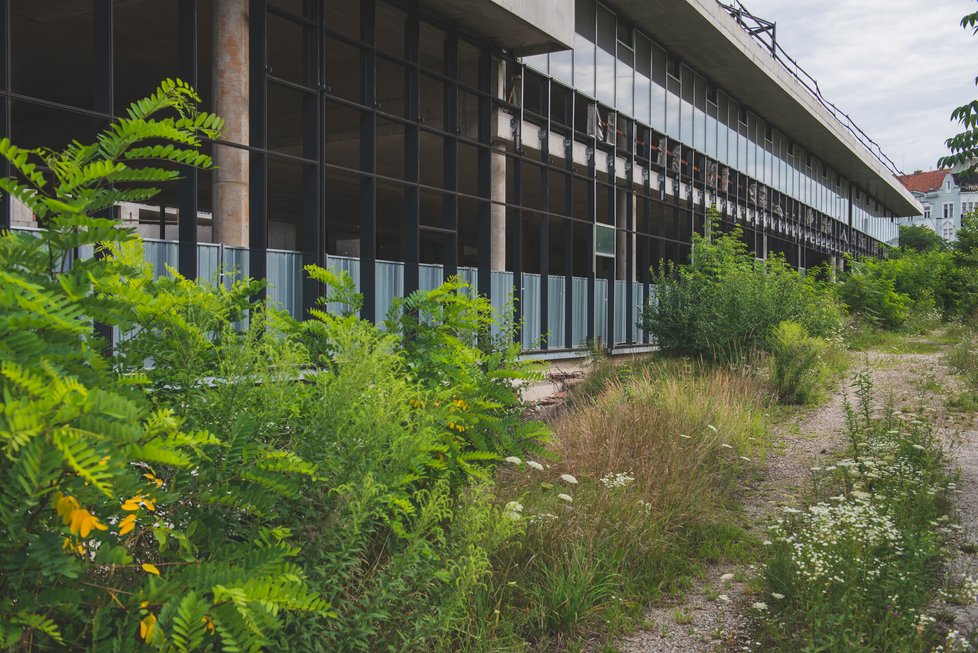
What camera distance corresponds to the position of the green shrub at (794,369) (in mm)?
11742

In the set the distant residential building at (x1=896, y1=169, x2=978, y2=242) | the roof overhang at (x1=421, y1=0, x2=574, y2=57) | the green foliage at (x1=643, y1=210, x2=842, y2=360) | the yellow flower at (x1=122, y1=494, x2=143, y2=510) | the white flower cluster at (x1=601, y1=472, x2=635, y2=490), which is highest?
the distant residential building at (x1=896, y1=169, x2=978, y2=242)

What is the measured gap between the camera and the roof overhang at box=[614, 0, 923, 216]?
19.4 m

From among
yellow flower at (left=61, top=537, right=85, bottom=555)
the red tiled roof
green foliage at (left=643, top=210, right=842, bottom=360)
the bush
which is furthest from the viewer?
the red tiled roof

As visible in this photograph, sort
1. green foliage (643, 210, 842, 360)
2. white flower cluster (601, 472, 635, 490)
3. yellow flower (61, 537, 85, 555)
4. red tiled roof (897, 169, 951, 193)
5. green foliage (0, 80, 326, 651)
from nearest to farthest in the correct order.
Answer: green foliage (0, 80, 326, 651)
yellow flower (61, 537, 85, 555)
white flower cluster (601, 472, 635, 490)
green foliage (643, 210, 842, 360)
red tiled roof (897, 169, 951, 193)

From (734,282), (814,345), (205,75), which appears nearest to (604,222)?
(734,282)

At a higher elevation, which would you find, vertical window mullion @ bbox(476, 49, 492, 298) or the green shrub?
vertical window mullion @ bbox(476, 49, 492, 298)

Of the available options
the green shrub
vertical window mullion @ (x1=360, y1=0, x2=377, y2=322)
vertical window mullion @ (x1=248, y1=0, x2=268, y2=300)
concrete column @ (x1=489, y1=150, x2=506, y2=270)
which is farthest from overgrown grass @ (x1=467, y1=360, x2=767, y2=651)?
concrete column @ (x1=489, y1=150, x2=506, y2=270)

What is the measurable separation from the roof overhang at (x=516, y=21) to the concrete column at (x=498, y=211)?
195 cm

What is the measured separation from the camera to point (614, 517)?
5453 mm

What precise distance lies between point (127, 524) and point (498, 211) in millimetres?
13155

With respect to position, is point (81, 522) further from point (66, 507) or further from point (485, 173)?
point (485, 173)

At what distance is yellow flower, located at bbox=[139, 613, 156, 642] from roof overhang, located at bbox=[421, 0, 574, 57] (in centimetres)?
1158

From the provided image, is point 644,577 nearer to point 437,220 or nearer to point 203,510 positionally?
point 203,510

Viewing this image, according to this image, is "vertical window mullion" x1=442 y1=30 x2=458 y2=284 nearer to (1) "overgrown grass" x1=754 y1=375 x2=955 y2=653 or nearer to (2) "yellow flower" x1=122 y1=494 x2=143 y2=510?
(1) "overgrown grass" x1=754 y1=375 x2=955 y2=653
